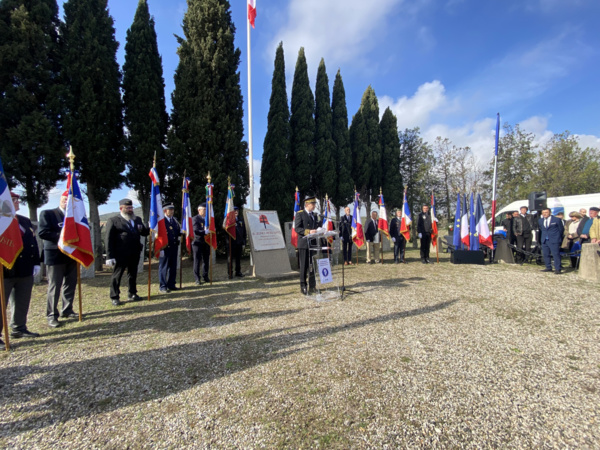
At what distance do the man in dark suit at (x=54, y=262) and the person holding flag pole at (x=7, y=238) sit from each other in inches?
30.4

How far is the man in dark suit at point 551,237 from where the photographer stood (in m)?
8.41

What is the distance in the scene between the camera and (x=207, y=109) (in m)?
12.1

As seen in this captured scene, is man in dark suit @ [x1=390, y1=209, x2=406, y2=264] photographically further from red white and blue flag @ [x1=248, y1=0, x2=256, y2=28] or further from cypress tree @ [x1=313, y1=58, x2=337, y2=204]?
red white and blue flag @ [x1=248, y1=0, x2=256, y2=28]

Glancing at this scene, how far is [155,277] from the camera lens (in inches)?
364

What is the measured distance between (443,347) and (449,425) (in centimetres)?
146

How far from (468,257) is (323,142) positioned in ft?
34.8

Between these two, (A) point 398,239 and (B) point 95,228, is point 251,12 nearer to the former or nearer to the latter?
(B) point 95,228

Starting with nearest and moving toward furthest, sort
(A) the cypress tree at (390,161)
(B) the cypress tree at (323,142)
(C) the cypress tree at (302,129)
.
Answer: (C) the cypress tree at (302,129) < (B) the cypress tree at (323,142) < (A) the cypress tree at (390,161)

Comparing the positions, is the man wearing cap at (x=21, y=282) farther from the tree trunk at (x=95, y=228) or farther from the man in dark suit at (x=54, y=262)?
the tree trunk at (x=95, y=228)

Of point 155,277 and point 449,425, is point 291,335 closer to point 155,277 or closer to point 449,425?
point 449,425

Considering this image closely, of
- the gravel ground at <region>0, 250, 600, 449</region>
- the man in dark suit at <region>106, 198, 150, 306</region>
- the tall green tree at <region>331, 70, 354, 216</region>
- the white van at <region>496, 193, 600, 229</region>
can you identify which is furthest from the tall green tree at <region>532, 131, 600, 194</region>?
the man in dark suit at <region>106, 198, 150, 306</region>

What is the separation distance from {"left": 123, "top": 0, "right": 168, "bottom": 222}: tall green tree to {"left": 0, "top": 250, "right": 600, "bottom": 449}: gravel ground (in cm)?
787

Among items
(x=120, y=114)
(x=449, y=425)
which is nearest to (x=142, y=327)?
(x=449, y=425)

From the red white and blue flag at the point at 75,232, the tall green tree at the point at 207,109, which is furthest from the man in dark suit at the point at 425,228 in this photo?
the red white and blue flag at the point at 75,232
